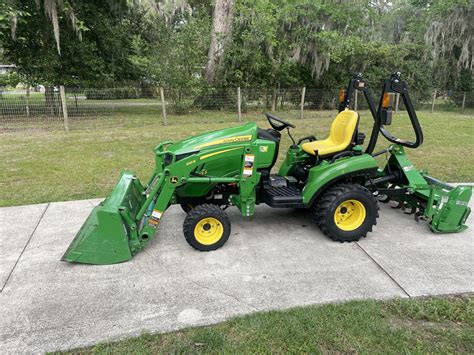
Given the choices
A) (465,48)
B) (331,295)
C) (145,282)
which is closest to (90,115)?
(145,282)

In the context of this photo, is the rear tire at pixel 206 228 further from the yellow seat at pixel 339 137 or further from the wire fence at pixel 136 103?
the wire fence at pixel 136 103

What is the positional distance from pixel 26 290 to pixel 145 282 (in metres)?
0.90

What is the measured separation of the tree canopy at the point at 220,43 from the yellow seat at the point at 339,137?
34.1ft

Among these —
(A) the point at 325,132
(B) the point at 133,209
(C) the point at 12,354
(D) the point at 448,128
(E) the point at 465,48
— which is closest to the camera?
(C) the point at 12,354

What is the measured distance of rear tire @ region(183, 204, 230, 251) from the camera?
10.9 ft

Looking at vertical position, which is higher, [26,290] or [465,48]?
[465,48]

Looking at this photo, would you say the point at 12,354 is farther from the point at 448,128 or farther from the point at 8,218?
the point at 448,128

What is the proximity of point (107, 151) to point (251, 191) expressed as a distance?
5224 mm

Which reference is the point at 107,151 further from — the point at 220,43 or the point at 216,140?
the point at 220,43

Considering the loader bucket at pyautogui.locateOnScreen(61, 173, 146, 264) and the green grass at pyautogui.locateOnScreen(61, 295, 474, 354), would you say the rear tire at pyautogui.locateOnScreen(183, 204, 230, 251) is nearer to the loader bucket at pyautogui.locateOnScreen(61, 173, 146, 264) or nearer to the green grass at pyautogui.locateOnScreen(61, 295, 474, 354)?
the loader bucket at pyautogui.locateOnScreen(61, 173, 146, 264)

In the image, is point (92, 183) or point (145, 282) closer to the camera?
point (145, 282)

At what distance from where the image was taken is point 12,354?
2.18m

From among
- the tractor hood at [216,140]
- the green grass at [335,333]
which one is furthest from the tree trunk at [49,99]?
the green grass at [335,333]

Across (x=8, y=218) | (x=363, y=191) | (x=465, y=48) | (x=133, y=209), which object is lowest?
(x=8, y=218)
